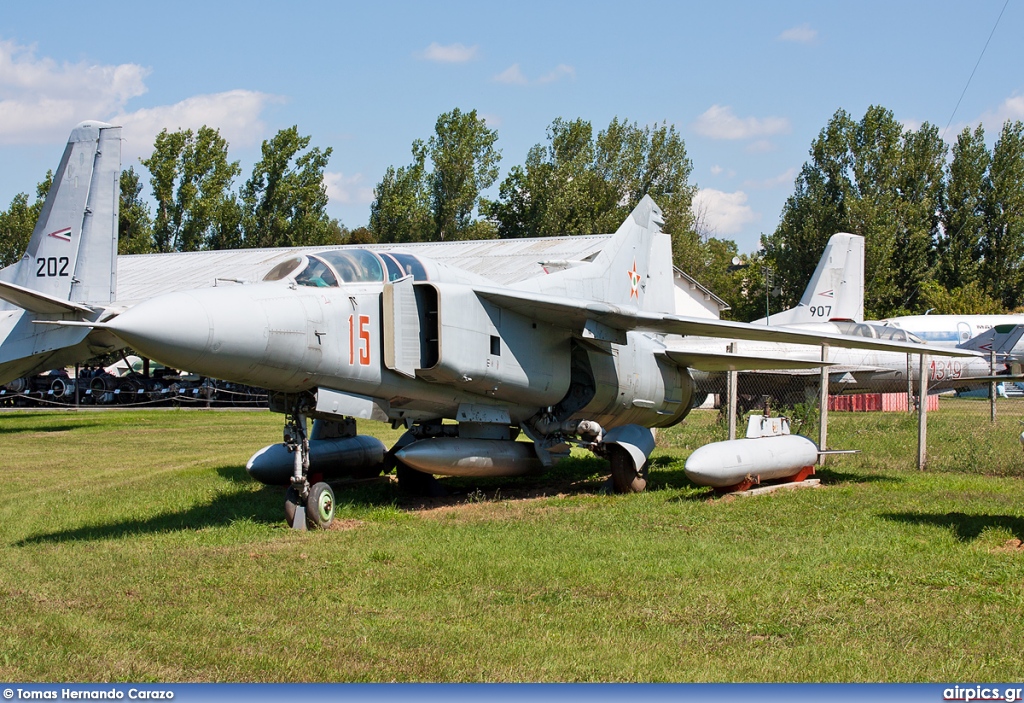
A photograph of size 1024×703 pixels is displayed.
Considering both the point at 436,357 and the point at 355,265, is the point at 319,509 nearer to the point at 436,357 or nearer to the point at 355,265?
the point at 436,357

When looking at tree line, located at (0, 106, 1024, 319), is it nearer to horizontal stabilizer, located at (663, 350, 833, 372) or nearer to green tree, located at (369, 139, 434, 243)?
green tree, located at (369, 139, 434, 243)

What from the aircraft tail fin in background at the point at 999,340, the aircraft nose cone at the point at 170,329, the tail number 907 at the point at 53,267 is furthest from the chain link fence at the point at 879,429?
the tail number 907 at the point at 53,267

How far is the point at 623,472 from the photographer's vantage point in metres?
13.0

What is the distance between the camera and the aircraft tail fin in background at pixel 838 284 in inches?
1168

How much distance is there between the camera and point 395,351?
414 inches

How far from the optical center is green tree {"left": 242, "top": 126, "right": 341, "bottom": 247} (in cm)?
5562

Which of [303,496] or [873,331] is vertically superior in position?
[873,331]

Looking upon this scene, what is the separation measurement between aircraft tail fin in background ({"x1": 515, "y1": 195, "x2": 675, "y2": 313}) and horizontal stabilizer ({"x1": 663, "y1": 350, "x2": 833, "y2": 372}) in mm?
1260

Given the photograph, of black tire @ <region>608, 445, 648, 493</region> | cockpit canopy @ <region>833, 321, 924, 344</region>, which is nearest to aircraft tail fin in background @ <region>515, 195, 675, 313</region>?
black tire @ <region>608, 445, 648, 493</region>

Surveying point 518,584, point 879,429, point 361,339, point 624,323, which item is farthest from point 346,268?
point 879,429

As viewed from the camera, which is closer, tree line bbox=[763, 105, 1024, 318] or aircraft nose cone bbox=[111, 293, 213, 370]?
aircraft nose cone bbox=[111, 293, 213, 370]

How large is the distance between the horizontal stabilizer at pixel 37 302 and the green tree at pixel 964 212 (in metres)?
50.1

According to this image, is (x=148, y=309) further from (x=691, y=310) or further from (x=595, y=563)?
(x=691, y=310)

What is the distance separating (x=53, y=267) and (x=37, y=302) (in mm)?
2888
